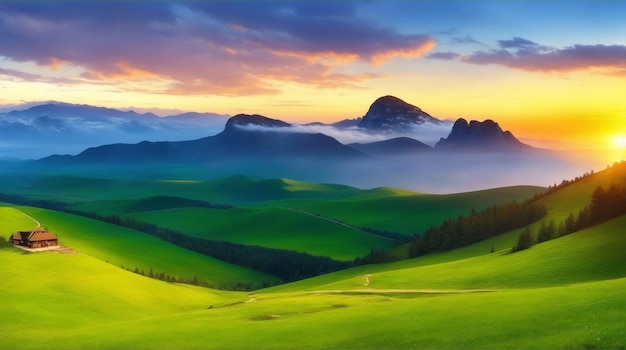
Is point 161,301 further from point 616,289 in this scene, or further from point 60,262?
point 616,289

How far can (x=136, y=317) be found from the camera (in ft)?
253

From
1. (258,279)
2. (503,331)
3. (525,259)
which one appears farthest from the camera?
(258,279)

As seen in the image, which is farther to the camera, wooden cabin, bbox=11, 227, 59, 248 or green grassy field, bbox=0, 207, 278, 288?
green grassy field, bbox=0, 207, 278, 288

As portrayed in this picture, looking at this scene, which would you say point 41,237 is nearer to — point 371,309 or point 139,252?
point 139,252

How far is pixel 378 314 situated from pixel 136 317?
41749 mm

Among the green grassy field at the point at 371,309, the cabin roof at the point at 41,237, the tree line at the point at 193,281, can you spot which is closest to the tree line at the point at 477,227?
the green grassy field at the point at 371,309

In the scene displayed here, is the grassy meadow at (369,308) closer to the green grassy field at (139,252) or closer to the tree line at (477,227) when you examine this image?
the tree line at (477,227)

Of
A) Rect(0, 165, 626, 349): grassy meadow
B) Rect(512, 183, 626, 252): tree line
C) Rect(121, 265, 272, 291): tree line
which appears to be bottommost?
Rect(121, 265, 272, 291): tree line

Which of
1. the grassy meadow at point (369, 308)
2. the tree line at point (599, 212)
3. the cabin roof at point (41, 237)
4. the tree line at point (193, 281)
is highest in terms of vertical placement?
the tree line at point (599, 212)

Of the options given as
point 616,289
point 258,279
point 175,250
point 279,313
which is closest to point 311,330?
point 279,313

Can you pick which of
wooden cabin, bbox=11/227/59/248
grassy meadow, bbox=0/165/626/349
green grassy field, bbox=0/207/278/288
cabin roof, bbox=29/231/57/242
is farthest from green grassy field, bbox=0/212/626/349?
green grassy field, bbox=0/207/278/288

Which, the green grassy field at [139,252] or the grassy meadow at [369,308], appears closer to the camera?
the grassy meadow at [369,308]

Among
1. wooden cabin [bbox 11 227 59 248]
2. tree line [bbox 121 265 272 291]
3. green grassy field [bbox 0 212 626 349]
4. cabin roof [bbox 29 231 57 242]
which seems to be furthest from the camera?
tree line [bbox 121 265 272 291]

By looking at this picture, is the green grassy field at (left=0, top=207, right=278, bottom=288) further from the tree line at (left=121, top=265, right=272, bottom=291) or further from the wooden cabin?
the wooden cabin
